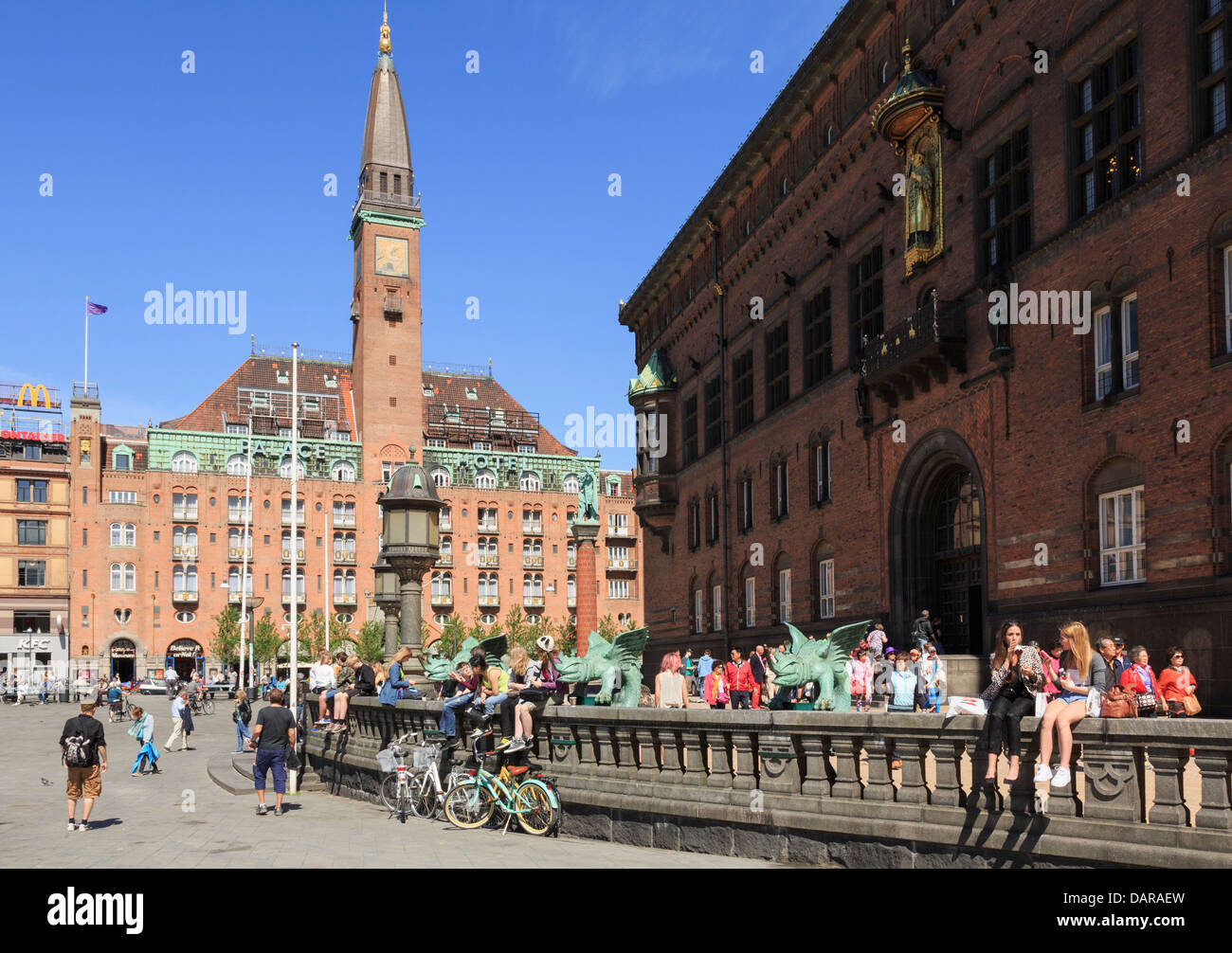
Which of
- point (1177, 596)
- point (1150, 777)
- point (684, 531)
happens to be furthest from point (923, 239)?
point (684, 531)

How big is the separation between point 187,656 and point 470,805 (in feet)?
293

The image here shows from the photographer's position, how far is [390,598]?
28.1m

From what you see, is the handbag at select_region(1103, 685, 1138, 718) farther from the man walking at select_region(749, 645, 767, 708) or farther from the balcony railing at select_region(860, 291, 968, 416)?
the balcony railing at select_region(860, 291, 968, 416)

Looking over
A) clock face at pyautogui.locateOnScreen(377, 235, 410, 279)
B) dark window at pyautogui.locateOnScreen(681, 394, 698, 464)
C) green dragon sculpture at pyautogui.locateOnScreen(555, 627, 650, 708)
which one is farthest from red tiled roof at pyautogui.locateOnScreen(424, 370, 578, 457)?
green dragon sculpture at pyautogui.locateOnScreen(555, 627, 650, 708)

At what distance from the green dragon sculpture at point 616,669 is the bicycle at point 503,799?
132 centimetres

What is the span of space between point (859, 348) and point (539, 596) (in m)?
80.0

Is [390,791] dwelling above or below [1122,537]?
below

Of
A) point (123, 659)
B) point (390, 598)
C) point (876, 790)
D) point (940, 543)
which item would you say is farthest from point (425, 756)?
point (123, 659)

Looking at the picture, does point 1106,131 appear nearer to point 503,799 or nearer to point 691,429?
point 503,799

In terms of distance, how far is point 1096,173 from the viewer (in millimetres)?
22812

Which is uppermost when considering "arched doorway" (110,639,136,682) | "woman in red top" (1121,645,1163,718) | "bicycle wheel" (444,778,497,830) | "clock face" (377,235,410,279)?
"clock face" (377,235,410,279)

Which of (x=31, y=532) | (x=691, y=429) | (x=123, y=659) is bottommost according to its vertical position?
(x=123, y=659)

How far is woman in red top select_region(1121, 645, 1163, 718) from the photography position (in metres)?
14.2

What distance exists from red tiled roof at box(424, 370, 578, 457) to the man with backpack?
102 meters
